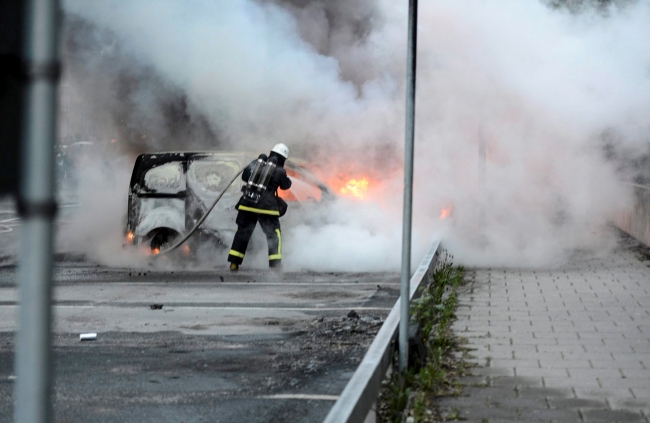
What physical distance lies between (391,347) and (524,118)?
834 cm

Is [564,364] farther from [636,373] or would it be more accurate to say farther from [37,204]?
[37,204]

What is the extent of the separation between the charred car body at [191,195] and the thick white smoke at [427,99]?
0.75 metres

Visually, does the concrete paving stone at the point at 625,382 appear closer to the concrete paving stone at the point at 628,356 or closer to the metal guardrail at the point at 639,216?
the concrete paving stone at the point at 628,356

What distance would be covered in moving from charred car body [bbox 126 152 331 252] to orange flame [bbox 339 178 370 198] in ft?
2.91

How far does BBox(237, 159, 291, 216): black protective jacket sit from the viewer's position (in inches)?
480

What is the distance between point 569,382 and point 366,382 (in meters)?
1.75

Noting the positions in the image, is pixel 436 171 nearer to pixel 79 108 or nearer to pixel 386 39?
pixel 386 39

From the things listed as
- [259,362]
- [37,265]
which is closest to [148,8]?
[259,362]

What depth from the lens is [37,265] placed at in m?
2.23

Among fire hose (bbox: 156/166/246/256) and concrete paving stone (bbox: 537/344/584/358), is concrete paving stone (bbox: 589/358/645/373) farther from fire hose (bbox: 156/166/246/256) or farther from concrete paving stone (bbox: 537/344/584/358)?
fire hose (bbox: 156/166/246/256)

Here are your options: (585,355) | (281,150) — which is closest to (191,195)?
(281,150)

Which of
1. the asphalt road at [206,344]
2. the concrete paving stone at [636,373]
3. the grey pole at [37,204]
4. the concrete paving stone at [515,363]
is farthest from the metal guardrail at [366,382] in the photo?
the grey pole at [37,204]

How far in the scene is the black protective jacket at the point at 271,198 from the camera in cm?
1218

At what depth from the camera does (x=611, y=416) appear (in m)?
5.29
